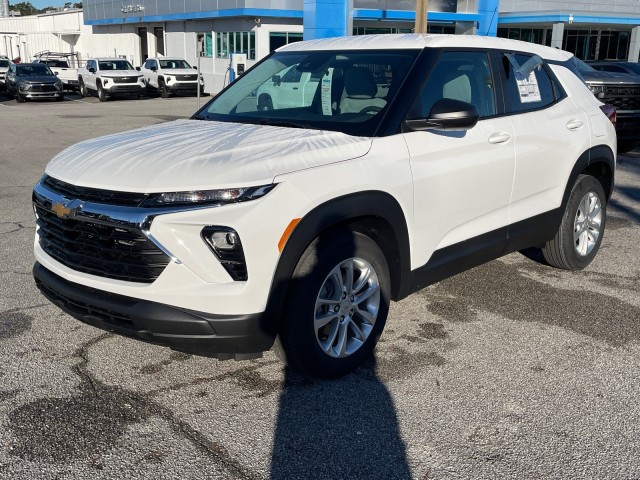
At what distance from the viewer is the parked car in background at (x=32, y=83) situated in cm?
2719

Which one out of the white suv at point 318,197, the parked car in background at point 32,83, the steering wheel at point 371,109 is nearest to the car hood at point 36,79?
the parked car in background at point 32,83

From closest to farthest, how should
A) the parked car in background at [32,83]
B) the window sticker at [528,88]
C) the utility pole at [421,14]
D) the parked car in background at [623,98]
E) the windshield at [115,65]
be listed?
the window sticker at [528,88] → the parked car in background at [623,98] → the utility pole at [421,14] → the parked car in background at [32,83] → the windshield at [115,65]

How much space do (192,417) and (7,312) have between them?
6.84 ft

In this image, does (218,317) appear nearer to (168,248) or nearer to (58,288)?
(168,248)

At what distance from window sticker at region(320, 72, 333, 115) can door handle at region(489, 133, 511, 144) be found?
1.07m

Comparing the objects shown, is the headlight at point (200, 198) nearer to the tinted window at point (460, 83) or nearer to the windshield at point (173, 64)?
the tinted window at point (460, 83)

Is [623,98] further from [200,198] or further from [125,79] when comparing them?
[125,79]

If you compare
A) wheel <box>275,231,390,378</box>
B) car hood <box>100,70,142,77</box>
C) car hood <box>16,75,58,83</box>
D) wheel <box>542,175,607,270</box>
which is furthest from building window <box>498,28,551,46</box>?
wheel <box>275,231,390,378</box>

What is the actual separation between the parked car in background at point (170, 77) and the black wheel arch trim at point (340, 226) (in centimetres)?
2685

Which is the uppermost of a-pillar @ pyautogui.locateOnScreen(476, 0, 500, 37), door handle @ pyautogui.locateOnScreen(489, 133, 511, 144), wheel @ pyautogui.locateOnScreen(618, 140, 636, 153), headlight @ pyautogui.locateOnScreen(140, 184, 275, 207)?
a-pillar @ pyautogui.locateOnScreen(476, 0, 500, 37)

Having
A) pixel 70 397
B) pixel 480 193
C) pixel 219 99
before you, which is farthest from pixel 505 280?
pixel 70 397

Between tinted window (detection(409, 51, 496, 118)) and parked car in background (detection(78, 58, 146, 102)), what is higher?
tinted window (detection(409, 51, 496, 118))

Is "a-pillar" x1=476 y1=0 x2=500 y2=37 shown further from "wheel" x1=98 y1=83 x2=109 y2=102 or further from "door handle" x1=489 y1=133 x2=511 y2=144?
"door handle" x1=489 y1=133 x2=511 y2=144

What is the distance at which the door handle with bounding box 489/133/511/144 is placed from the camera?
4.62 m
